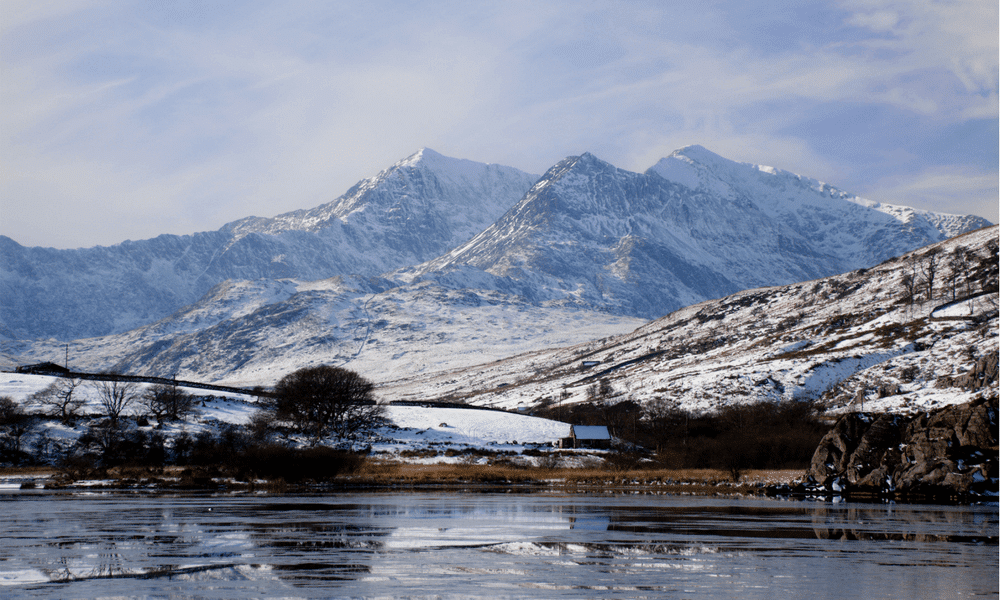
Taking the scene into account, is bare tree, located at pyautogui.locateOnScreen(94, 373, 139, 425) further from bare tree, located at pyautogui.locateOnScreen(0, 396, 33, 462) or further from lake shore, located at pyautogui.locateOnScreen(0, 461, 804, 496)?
lake shore, located at pyautogui.locateOnScreen(0, 461, 804, 496)

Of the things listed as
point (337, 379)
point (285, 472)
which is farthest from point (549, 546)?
point (337, 379)

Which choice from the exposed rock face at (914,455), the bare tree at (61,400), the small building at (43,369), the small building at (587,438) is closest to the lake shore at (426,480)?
the exposed rock face at (914,455)

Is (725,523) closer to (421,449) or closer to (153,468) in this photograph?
(153,468)

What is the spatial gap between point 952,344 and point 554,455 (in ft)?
391

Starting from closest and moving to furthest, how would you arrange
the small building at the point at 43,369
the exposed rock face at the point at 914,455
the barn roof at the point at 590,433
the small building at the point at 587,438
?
the exposed rock face at the point at 914,455 < the small building at the point at 587,438 < the barn roof at the point at 590,433 < the small building at the point at 43,369

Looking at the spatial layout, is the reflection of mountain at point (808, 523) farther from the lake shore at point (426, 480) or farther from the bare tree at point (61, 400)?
the bare tree at point (61, 400)

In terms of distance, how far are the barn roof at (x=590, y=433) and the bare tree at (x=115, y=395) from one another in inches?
2432

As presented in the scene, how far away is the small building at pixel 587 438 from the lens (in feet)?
424

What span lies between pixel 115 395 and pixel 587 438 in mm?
64485

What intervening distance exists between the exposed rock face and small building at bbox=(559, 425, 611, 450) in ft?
205

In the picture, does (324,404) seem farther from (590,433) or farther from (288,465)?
(288,465)

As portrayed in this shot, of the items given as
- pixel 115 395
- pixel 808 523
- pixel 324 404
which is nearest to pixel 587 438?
pixel 324 404

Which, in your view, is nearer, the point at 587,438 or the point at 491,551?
the point at 491,551

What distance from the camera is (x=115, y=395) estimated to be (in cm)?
11244
